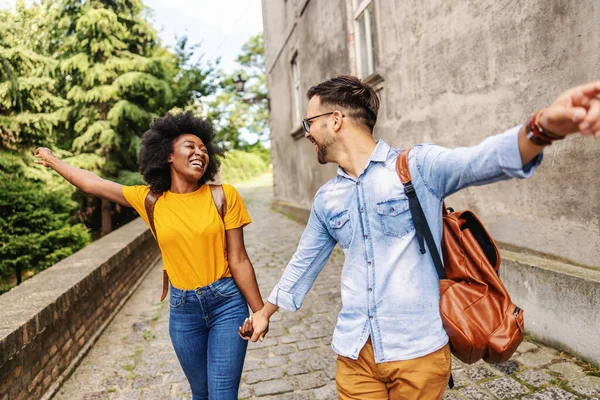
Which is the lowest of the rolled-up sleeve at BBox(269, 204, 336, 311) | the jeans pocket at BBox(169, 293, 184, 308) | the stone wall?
the stone wall

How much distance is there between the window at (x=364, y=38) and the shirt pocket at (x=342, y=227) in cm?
626

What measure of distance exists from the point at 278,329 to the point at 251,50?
3899 cm

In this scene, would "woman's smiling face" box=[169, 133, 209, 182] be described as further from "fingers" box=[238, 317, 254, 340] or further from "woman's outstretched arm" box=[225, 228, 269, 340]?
"fingers" box=[238, 317, 254, 340]

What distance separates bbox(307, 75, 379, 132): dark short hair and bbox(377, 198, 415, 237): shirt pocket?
385 mm

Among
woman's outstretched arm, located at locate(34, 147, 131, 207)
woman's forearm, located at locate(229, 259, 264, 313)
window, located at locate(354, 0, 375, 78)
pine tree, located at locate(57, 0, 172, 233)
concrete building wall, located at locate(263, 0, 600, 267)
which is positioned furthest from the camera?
pine tree, located at locate(57, 0, 172, 233)

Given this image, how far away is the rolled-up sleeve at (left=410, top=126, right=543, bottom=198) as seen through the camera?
129 cm

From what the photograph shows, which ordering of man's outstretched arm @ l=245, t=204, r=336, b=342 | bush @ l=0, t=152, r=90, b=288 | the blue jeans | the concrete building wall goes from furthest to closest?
bush @ l=0, t=152, r=90, b=288 < the concrete building wall < the blue jeans < man's outstretched arm @ l=245, t=204, r=336, b=342

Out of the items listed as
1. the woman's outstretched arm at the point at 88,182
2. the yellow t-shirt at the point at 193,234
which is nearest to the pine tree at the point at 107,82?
the woman's outstretched arm at the point at 88,182

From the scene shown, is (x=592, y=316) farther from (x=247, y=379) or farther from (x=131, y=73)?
(x=131, y=73)

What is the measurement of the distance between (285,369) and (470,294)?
256 cm

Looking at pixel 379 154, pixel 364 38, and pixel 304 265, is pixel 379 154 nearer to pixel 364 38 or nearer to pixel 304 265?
pixel 304 265

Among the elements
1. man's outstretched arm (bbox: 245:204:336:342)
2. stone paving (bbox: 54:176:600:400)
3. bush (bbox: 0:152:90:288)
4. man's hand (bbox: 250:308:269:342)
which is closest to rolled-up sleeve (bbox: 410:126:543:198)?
man's outstretched arm (bbox: 245:204:336:342)

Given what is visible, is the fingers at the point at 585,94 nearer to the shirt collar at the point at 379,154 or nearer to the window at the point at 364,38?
the shirt collar at the point at 379,154

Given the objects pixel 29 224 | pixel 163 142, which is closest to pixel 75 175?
pixel 163 142
